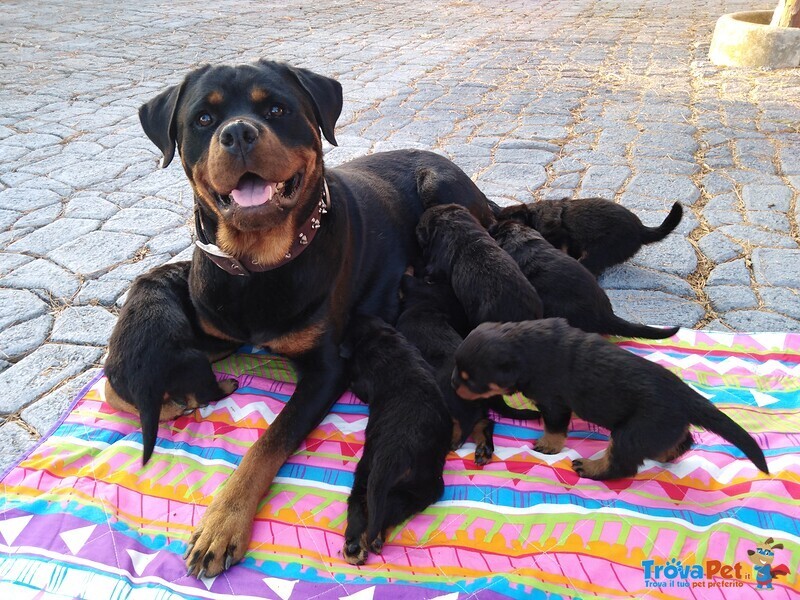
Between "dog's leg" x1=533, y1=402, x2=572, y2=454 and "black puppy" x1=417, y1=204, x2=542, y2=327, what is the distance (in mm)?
538

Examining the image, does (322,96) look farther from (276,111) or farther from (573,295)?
(573,295)

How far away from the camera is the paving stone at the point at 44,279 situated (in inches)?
164

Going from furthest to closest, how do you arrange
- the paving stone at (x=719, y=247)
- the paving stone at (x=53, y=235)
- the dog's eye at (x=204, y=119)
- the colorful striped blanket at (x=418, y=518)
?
the paving stone at (x=53, y=235) < the paving stone at (x=719, y=247) < the dog's eye at (x=204, y=119) < the colorful striped blanket at (x=418, y=518)

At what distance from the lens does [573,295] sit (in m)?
3.30

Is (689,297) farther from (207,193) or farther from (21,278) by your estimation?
(21,278)

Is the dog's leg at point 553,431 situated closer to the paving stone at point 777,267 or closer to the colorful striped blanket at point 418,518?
the colorful striped blanket at point 418,518

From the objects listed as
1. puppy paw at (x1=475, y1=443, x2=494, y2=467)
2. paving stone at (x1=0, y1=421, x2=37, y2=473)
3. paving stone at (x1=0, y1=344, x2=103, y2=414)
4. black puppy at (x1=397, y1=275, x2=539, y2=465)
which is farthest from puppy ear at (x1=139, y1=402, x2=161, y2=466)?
puppy paw at (x1=475, y1=443, x2=494, y2=467)

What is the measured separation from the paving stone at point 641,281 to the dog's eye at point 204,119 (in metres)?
2.64

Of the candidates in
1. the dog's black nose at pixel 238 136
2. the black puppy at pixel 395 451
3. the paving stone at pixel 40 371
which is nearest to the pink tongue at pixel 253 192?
the dog's black nose at pixel 238 136

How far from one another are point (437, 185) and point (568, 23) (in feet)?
31.7

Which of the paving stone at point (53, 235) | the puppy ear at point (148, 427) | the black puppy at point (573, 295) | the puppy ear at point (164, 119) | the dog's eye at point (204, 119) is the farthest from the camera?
the paving stone at point (53, 235)

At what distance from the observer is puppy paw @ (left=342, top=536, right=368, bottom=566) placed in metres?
2.38

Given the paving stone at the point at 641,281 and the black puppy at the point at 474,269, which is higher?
the black puppy at the point at 474,269

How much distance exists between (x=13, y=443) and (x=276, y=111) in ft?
6.59
